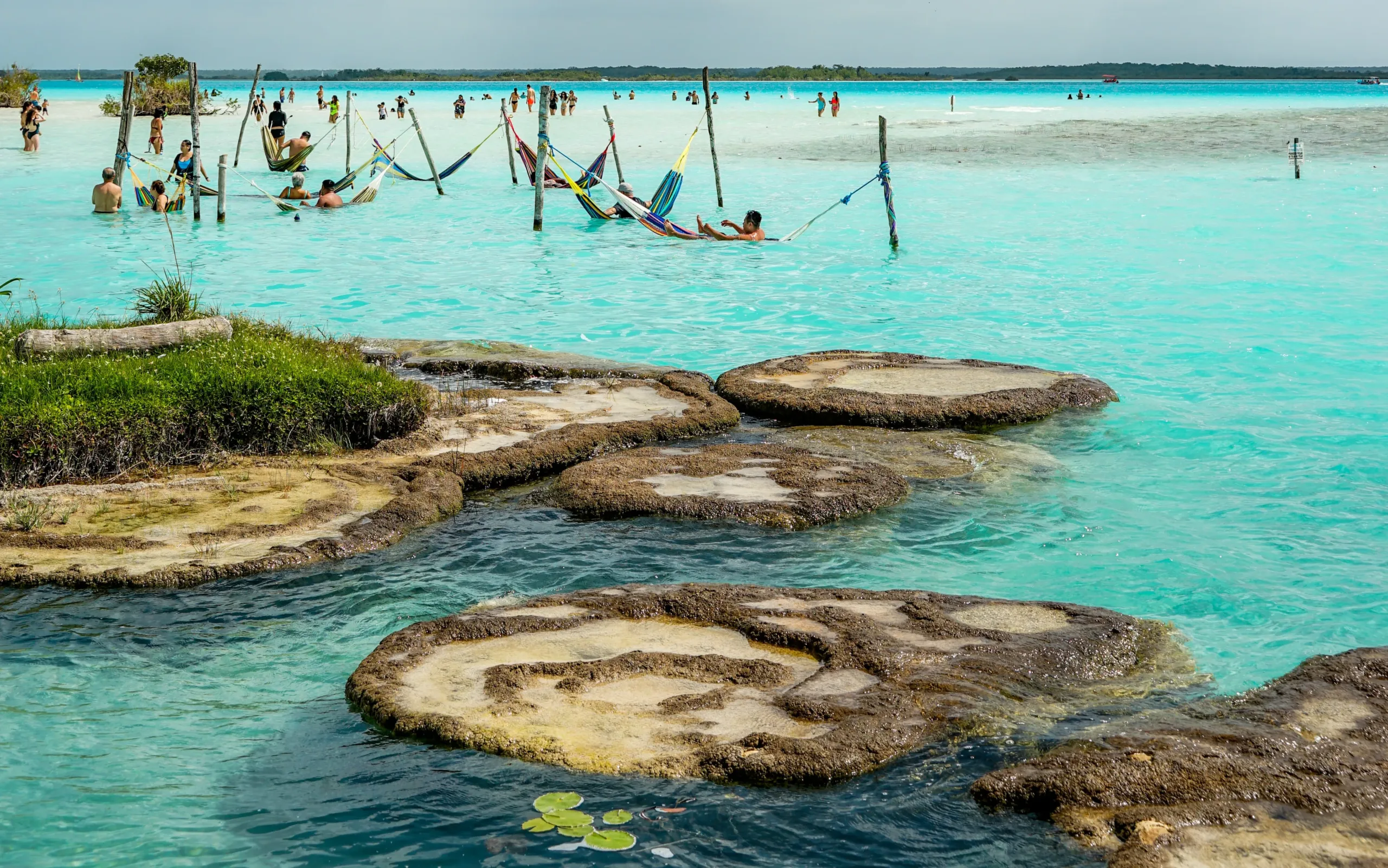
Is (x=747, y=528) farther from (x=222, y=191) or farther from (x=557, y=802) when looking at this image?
(x=222, y=191)

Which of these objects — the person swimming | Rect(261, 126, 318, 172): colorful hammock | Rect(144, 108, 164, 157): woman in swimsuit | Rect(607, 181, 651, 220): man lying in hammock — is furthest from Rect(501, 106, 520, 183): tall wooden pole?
Rect(144, 108, 164, 157): woman in swimsuit

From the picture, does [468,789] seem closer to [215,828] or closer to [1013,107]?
[215,828]

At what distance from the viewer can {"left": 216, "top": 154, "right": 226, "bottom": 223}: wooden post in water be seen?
1804 cm

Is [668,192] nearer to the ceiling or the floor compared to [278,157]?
nearer to the floor

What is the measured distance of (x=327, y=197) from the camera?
22.4 m

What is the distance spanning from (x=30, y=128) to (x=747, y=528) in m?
31.7

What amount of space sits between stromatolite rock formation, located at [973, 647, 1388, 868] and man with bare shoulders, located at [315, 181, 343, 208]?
20880 millimetres

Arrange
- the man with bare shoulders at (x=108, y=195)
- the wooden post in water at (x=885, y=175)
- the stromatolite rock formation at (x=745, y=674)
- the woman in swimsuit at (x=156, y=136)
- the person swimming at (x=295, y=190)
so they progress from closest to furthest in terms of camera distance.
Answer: the stromatolite rock formation at (x=745, y=674) → the wooden post in water at (x=885, y=175) → the man with bare shoulders at (x=108, y=195) → the person swimming at (x=295, y=190) → the woman in swimsuit at (x=156, y=136)

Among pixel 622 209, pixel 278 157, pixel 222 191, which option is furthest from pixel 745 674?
pixel 278 157

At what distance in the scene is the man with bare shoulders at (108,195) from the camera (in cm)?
1991

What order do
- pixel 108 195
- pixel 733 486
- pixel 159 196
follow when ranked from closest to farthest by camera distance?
pixel 733 486, pixel 108 195, pixel 159 196

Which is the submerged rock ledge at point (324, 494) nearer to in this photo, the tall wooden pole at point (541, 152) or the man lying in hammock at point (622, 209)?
the tall wooden pole at point (541, 152)

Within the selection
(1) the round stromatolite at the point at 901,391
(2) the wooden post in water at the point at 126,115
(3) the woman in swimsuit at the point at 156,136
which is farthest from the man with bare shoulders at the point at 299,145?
(1) the round stromatolite at the point at 901,391

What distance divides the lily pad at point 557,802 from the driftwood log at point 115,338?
5735mm
